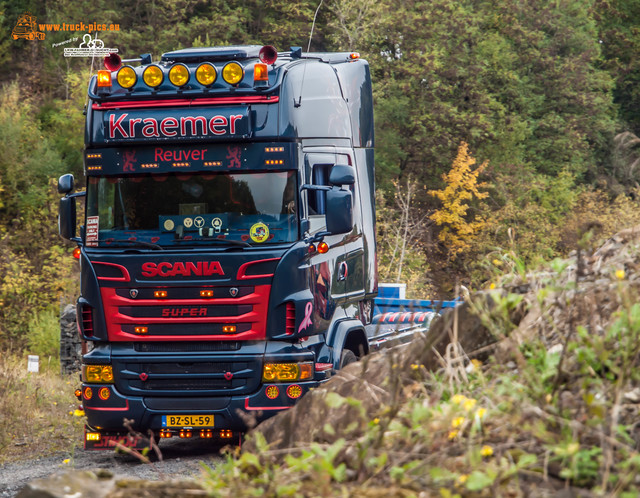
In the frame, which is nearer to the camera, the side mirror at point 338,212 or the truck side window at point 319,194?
the side mirror at point 338,212

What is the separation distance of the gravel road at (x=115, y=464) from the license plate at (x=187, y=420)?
0.35 metres

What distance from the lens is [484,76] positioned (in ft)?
155

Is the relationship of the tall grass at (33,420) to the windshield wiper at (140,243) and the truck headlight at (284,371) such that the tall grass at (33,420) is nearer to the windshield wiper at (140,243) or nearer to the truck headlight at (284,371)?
the windshield wiper at (140,243)

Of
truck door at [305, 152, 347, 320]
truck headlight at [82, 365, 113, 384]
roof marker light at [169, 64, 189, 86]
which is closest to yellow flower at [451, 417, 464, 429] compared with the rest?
truck door at [305, 152, 347, 320]

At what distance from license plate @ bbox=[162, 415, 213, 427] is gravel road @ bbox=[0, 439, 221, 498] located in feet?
1.14

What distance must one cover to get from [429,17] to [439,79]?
298 cm

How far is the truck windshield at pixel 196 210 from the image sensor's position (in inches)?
330

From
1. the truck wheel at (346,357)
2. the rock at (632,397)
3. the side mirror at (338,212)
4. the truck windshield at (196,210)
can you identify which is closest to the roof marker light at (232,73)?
the truck windshield at (196,210)

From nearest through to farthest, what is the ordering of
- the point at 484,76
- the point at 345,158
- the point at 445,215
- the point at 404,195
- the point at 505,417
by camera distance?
the point at 505,417
the point at 345,158
the point at 404,195
the point at 445,215
the point at 484,76

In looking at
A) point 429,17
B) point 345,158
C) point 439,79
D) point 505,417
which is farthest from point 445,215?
point 505,417

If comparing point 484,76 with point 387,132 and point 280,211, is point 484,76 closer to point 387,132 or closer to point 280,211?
point 387,132

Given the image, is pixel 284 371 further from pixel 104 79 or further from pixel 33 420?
pixel 33 420

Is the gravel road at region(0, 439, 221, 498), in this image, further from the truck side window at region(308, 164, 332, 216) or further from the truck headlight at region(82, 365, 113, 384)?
the truck side window at region(308, 164, 332, 216)

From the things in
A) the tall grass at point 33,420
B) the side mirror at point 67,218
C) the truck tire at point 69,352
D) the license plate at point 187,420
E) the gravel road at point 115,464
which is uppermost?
the side mirror at point 67,218
